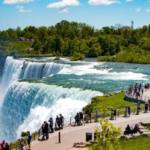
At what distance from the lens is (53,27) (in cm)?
15312

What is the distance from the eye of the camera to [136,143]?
28.9 m

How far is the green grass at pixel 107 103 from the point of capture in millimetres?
41188

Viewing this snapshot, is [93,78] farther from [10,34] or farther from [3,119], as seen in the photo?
[10,34]

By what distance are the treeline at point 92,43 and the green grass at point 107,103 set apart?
162 feet

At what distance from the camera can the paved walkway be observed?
2939 cm

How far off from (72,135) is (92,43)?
8315cm

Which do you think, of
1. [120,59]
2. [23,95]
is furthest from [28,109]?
[120,59]

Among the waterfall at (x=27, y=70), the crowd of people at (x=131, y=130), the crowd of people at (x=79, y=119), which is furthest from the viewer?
the waterfall at (x=27, y=70)

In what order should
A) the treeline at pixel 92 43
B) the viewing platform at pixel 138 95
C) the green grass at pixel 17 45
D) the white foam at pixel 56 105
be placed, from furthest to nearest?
the green grass at pixel 17 45 < the treeline at pixel 92 43 < the white foam at pixel 56 105 < the viewing platform at pixel 138 95

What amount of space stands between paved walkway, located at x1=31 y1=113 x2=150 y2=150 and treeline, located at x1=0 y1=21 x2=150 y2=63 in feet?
197

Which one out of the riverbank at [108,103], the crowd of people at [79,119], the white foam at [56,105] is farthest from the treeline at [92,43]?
the crowd of people at [79,119]

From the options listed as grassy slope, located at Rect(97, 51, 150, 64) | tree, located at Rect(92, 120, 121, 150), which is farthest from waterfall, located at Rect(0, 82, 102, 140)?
grassy slope, located at Rect(97, 51, 150, 64)

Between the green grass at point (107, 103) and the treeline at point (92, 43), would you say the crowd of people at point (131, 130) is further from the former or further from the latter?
the treeline at point (92, 43)

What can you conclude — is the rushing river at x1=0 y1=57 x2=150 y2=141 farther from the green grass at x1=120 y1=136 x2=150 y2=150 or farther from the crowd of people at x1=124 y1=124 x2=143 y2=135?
the green grass at x1=120 y1=136 x2=150 y2=150
